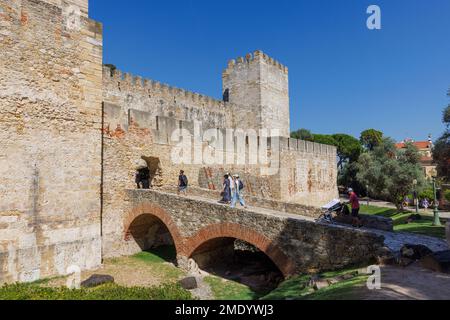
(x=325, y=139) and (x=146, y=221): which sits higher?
(x=325, y=139)

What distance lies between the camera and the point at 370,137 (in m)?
47.5

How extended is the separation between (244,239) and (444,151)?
1250 centimetres

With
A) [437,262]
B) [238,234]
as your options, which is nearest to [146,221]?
[238,234]

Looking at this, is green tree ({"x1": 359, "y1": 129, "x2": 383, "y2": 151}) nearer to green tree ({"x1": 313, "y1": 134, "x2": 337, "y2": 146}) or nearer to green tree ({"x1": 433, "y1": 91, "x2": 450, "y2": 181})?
green tree ({"x1": 313, "y1": 134, "x2": 337, "y2": 146})

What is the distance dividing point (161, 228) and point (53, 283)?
5.25m

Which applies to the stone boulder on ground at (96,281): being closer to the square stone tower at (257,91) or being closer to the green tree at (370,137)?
the square stone tower at (257,91)

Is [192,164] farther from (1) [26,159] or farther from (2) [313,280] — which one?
(2) [313,280]

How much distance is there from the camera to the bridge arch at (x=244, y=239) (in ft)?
24.4

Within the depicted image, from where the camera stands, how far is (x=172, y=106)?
73.2 feet

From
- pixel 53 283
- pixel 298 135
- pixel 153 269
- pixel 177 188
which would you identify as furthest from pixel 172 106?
pixel 298 135

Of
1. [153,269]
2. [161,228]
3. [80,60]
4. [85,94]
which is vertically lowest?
[153,269]

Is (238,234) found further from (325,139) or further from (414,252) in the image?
(325,139)

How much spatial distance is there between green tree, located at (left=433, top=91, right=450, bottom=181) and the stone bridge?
10.2 m

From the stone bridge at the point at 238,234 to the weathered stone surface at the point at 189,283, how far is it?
111 cm
